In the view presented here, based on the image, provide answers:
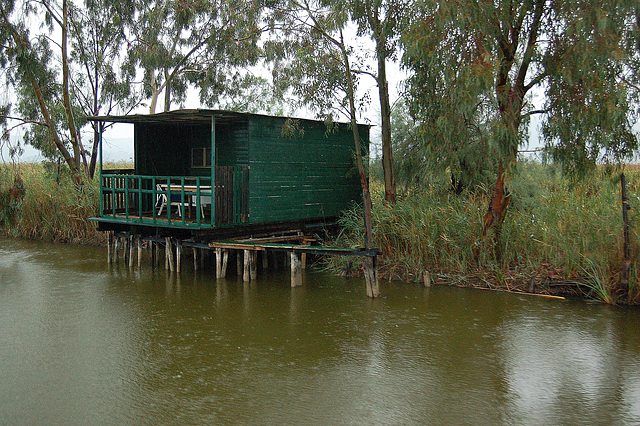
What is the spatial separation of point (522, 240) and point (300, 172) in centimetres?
502

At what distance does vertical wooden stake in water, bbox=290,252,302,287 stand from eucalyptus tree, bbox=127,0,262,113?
30.1 ft

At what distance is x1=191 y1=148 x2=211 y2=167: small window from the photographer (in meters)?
15.4

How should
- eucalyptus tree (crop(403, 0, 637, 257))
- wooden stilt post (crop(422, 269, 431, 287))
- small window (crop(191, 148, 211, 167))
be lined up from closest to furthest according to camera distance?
1. eucalyptus tree (crop(403, 0, 637, 257))
2. wooden stilt post (crop(422, 269, 431, 287))
3. small window (crop(191, 148, 211, 167))

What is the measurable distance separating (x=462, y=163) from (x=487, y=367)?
746cm

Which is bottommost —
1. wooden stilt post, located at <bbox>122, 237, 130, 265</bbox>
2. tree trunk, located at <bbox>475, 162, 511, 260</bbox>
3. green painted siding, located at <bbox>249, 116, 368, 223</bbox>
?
wooden stilt post, located at <bbox>122, 237, 130, 265</bbox>

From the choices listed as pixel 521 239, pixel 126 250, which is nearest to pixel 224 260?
pixel 126 250

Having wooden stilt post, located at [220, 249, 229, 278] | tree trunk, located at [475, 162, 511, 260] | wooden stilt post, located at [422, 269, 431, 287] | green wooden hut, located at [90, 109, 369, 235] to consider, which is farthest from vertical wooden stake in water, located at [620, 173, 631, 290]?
wooden stilt post, located at [220, 249, 229, 278]

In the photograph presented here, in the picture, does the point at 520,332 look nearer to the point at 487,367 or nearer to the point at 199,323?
the point at 487,367

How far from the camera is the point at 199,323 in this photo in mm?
9203

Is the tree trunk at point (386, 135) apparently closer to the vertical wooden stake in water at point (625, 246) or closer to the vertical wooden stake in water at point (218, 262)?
the vertical wooden stake in water at point (218, 262)

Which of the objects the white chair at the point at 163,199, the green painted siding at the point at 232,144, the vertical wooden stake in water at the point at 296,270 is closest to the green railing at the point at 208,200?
the white chair at the point at 163,199

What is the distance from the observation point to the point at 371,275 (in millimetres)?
10570

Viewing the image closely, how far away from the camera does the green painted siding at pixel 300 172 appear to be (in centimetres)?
1298

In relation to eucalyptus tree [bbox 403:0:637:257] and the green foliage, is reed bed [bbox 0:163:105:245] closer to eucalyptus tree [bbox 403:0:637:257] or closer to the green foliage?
the green foliage
